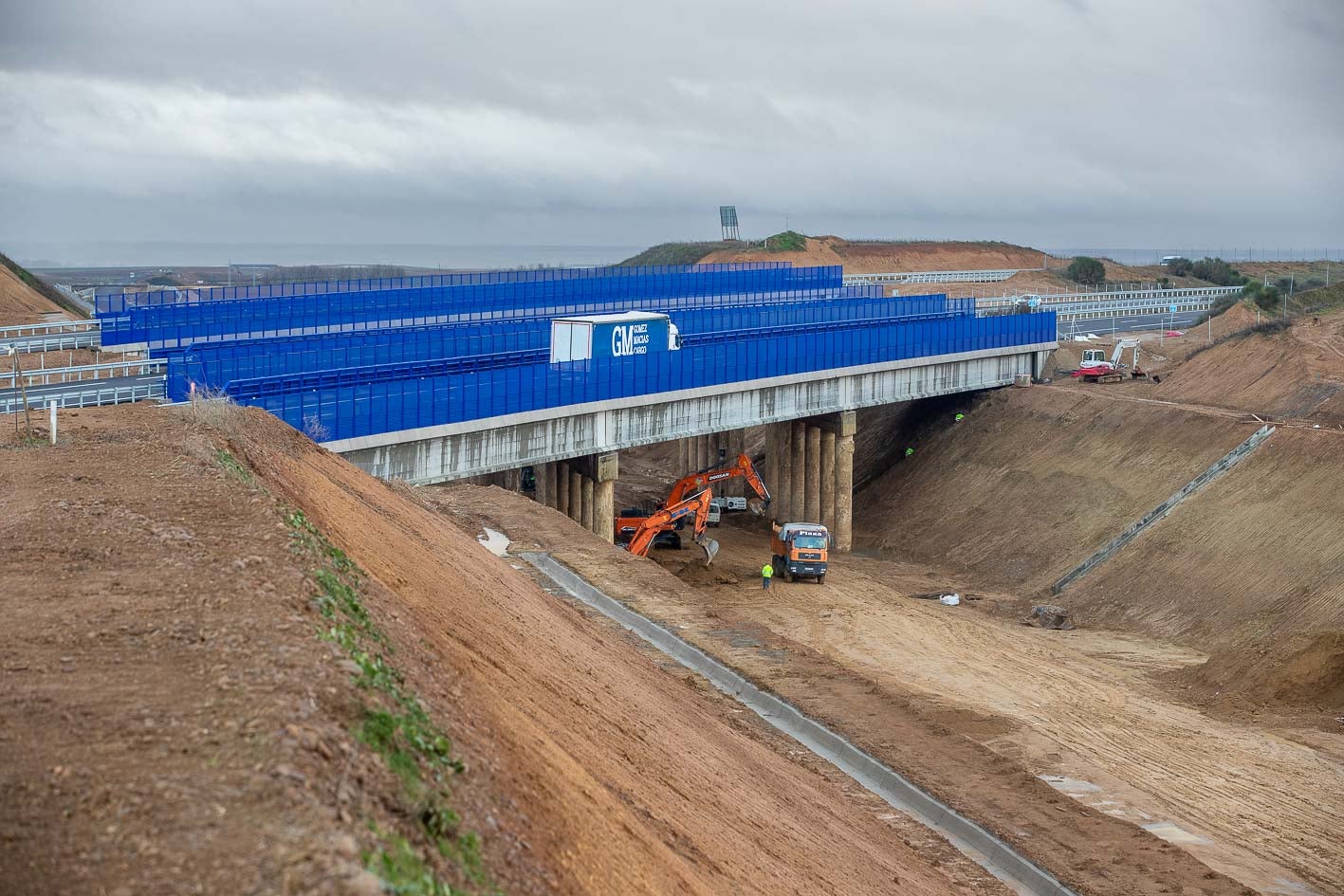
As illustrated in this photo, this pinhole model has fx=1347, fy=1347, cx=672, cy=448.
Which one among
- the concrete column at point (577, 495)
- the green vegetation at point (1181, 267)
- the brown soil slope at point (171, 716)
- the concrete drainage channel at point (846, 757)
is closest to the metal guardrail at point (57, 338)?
the concrete column at point (577, 495)

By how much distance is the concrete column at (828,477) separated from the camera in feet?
208

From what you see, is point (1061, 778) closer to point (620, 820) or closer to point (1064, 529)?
point (620, 820)

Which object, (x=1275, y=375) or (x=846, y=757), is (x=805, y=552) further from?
(x=1275, y=375)

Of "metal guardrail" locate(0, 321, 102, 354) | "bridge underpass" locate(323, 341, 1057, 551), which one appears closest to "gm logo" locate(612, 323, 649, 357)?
"bridge underpass" locate(323, 341, 1057, 551)

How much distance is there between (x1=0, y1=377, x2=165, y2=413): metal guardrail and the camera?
35.7m

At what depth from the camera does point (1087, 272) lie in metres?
142

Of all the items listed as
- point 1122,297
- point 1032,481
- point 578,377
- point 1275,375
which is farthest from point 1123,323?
point 578,377

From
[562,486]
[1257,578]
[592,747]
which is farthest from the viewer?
[562,486]

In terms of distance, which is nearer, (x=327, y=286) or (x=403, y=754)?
(x=403, y=754)

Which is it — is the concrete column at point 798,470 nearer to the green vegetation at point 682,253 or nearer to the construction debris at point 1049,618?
the construction debris at point 1049,618

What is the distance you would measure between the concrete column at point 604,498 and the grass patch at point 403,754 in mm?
36110

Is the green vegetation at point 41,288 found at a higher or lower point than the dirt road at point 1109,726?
higher

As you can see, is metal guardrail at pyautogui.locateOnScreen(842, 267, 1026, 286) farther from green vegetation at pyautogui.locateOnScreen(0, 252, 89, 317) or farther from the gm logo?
the gm logo

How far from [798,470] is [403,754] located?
179ft
